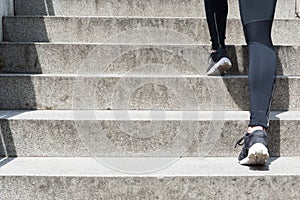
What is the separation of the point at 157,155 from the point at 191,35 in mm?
1119

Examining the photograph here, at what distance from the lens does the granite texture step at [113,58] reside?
2.89 m

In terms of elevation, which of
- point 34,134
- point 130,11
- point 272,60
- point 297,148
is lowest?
point 297,148

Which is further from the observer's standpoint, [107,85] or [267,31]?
[107,85]

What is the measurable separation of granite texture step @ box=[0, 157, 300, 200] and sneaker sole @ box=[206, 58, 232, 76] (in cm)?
74

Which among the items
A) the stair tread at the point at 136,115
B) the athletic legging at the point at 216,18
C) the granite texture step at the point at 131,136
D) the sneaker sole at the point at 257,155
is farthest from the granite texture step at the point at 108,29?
the sneaker sole at the point at 257,155

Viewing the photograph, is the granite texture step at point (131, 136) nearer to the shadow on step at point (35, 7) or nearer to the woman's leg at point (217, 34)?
the woman's leg at point (217, 34)

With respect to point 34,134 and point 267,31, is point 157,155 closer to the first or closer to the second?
point 34,134

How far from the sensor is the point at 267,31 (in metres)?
2.22

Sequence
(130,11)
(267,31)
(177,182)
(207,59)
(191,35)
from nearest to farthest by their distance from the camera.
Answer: (177,182) → (267,31) → (207,59) → (191,35) → (130,11)

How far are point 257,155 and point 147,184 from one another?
49 cm

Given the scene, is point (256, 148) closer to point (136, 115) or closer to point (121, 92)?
point (136, 115)

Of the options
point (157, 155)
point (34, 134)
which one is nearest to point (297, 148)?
point (157, 155)

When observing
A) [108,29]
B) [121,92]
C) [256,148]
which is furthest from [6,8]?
[256,148]

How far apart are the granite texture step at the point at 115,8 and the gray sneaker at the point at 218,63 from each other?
3.00 ft
